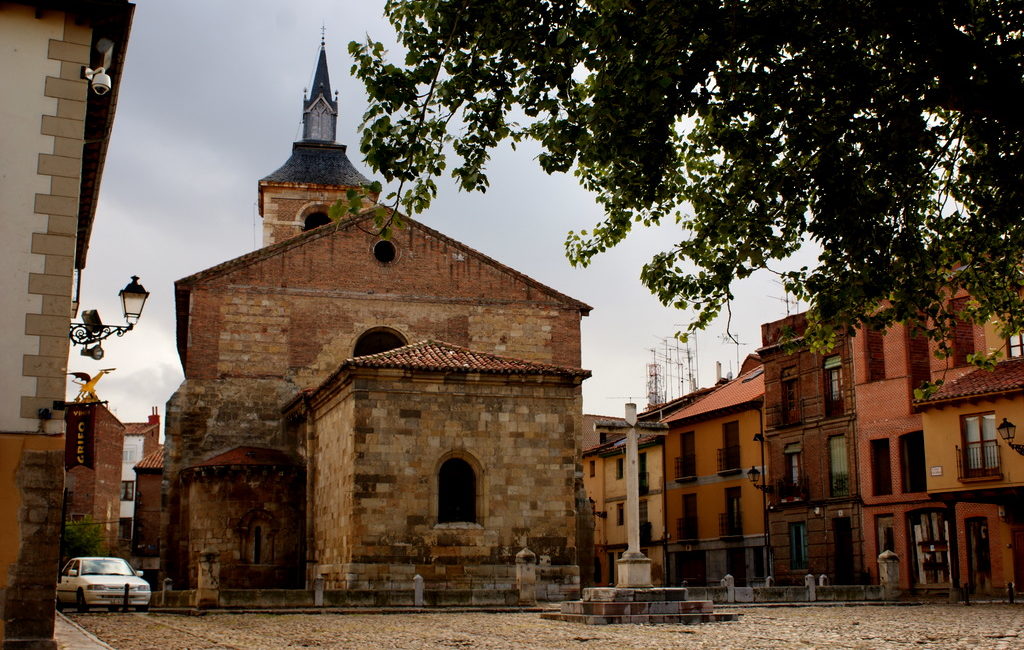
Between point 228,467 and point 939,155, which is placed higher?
point 939,155

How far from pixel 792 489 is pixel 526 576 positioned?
571 inches

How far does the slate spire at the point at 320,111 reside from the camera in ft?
165

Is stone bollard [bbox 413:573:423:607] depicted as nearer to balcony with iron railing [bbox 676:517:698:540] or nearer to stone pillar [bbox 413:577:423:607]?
stone pillar [bbox 413:577:423:607]

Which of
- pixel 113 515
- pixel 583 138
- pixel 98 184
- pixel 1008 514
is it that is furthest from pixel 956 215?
pixel 113 515

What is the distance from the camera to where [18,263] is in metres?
11.6

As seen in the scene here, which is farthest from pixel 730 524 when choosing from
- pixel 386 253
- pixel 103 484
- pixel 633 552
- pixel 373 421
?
pixel 103 484

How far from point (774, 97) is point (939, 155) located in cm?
200

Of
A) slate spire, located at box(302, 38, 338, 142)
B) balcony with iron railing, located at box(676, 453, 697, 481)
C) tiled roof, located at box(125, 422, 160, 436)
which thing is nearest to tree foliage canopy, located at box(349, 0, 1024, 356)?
balcony with iron railing, located at box(676, 453, 697, 481)

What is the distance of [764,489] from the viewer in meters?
35.1

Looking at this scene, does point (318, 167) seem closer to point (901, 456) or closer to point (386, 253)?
point (386, 253)

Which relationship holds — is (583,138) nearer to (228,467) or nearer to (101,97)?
(101,97)

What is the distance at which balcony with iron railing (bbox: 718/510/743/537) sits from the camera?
37312mm

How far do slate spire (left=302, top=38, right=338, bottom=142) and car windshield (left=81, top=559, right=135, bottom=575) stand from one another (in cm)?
2923

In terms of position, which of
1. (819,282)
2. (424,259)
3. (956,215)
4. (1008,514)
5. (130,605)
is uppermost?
(424,259)
